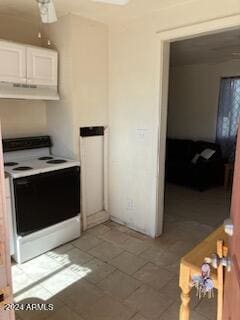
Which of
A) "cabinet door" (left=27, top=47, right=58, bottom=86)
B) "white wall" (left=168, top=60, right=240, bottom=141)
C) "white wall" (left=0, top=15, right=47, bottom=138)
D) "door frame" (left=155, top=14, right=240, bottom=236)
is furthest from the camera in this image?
"white wall" (left=168, top=60, right=240, bottom=141)

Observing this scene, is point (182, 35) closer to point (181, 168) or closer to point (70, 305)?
point (70, 305)

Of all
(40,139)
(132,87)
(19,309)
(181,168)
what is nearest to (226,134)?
(181,168)

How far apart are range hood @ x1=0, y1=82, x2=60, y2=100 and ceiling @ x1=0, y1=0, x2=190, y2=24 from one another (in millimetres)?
703

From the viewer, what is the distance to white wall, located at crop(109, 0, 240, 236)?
8.43 feet

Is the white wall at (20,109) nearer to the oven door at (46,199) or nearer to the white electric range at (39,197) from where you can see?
the white electric range at (39,197)

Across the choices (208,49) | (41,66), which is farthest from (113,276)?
(208,49)

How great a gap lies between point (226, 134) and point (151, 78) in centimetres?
298

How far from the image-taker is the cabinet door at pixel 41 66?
8.34 ft

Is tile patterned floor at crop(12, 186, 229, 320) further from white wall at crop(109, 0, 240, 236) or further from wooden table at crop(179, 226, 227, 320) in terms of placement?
wooden table at crop(179, 226, 227, 320)

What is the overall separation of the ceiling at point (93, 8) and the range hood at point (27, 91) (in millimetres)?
703

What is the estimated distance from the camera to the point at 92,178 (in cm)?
312

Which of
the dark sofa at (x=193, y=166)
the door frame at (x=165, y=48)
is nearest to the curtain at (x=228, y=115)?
the dark sofa at (x=193, y=166)

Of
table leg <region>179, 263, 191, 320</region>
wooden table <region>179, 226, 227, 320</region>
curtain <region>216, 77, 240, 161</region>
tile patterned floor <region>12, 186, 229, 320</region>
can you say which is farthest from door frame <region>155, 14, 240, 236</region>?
curtain <region>216, 77, 240, 161</region>

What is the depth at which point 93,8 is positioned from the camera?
246 cm
